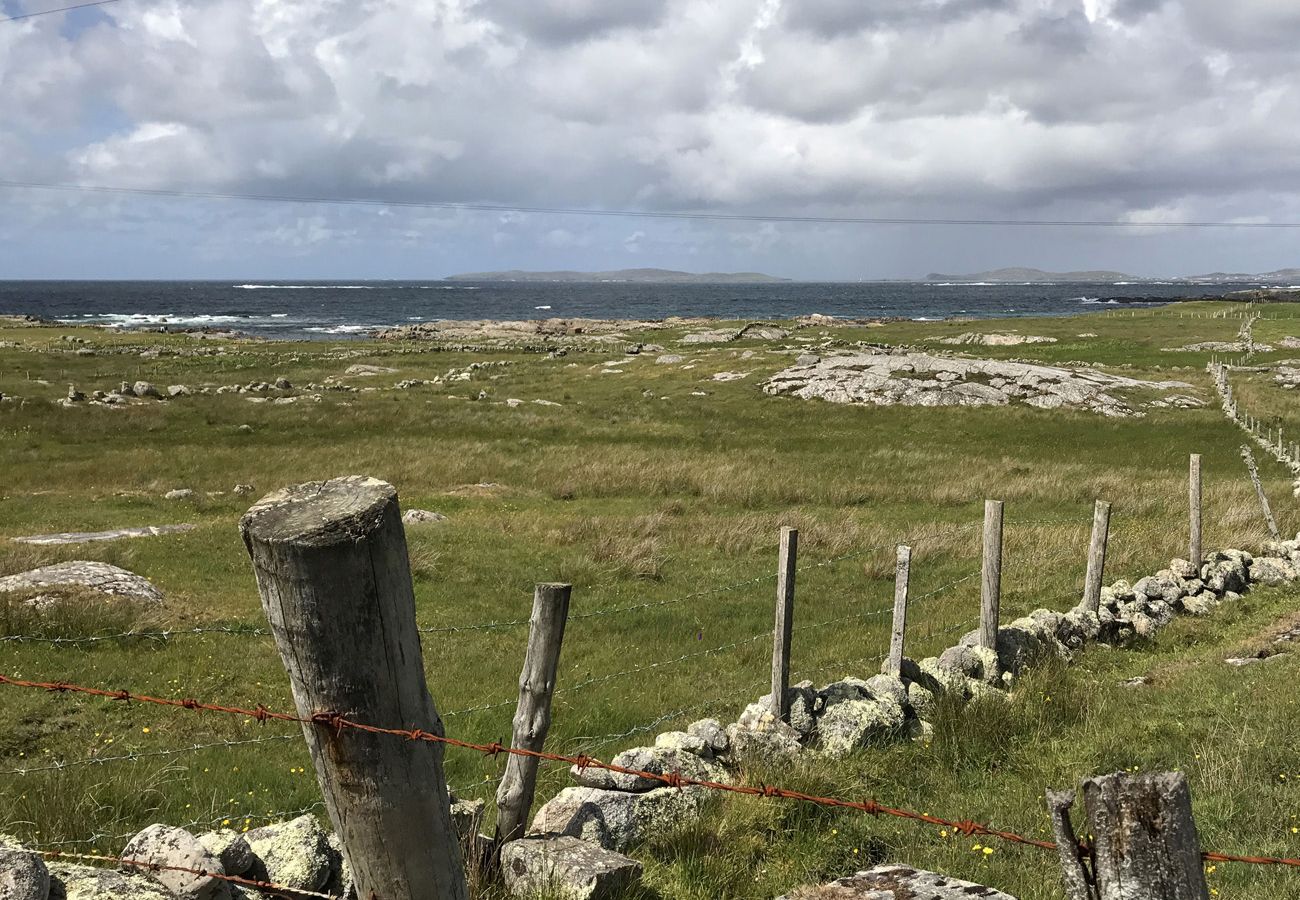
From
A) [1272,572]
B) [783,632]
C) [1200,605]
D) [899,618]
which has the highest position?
[783,632]

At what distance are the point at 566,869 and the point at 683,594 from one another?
38.7ft

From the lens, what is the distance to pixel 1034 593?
16.2m

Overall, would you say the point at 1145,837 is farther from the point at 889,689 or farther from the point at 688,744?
the point at 889,689

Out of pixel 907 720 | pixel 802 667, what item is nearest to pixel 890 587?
pixel 802 667

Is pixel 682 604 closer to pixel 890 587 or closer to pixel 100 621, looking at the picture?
pixel 890 587

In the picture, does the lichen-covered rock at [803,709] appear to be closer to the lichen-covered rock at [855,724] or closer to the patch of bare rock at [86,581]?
the lichen-covered rock at [855,724]

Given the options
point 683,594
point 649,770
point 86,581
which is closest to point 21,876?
point 649,770

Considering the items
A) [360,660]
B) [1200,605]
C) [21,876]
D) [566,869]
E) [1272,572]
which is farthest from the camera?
[1272,572]

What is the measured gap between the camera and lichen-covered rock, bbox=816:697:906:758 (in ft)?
27.7

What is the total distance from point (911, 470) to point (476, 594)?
19.3m

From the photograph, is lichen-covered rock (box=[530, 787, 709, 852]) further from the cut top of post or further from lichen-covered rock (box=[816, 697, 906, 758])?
the cut top of post

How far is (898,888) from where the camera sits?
16.1 feet

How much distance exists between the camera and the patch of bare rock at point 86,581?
45.1ft

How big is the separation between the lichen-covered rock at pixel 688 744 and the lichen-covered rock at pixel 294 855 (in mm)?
3198
